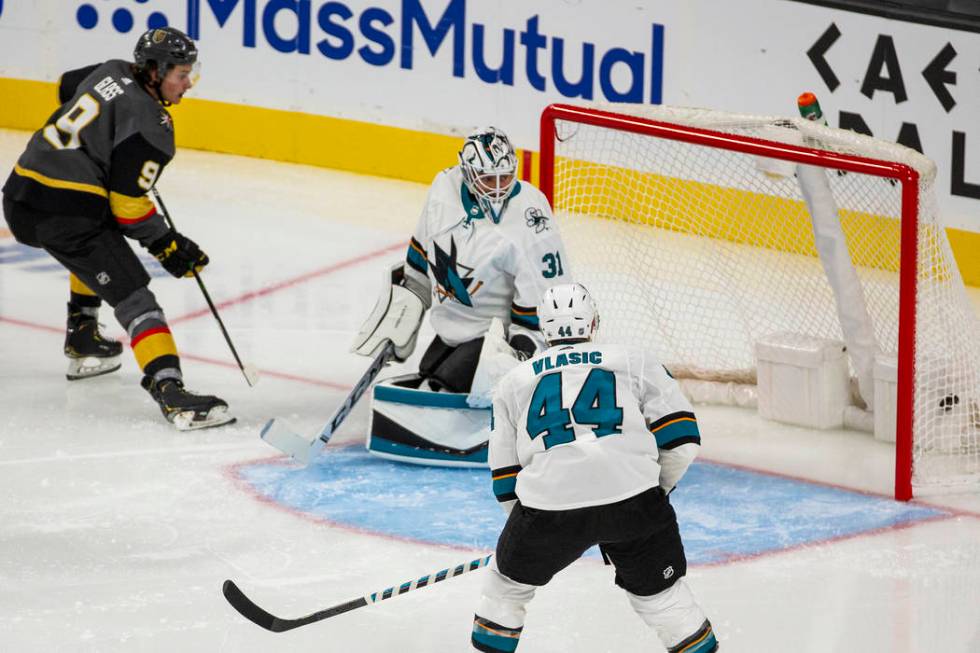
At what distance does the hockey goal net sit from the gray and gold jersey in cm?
119

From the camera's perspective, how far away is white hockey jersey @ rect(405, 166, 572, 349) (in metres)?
4.86

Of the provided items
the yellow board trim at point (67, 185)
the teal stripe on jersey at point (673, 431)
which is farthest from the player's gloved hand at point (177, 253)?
the teal stripe on jersey at point (673, 431)

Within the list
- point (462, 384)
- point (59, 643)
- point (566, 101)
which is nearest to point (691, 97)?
point (566, 101)

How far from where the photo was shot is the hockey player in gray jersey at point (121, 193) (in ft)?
17.0

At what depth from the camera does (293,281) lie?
22.9 ft

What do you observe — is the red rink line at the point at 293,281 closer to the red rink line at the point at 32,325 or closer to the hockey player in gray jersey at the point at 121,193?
the red rink line at the point at 32,325

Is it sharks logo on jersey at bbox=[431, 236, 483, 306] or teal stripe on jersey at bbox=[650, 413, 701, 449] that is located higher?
sharks logo on jersey at bbox=[431, 236, 483, 306]

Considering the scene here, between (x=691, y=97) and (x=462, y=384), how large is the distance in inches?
101

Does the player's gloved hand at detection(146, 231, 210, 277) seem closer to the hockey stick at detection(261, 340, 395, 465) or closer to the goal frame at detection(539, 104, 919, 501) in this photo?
the hockey stick at detection(261, 340, 395, 465)

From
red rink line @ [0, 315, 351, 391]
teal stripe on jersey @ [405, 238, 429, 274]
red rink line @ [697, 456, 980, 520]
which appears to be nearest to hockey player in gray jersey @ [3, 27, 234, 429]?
red rink line @ [0, 315, 351, 391]

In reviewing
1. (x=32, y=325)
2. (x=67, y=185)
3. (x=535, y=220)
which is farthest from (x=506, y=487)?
(x=32, y=325)

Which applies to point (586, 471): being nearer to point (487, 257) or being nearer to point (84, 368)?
point (487, 257)

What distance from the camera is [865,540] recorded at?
4508 millimetres

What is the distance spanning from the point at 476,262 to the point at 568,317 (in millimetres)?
1550
